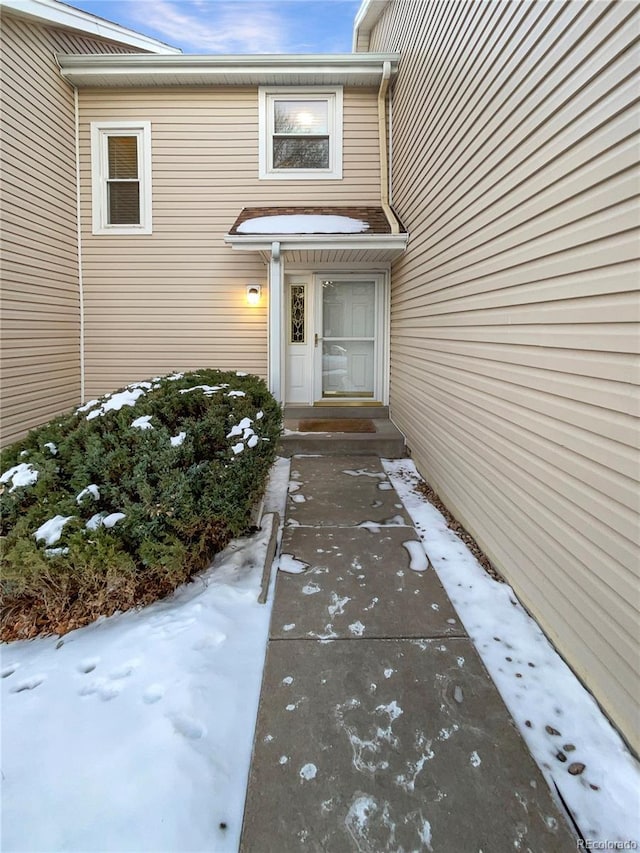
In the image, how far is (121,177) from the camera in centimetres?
673

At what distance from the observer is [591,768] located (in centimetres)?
163

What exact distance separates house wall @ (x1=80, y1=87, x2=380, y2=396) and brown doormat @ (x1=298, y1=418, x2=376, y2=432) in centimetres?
123

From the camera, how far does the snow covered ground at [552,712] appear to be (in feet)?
4.94

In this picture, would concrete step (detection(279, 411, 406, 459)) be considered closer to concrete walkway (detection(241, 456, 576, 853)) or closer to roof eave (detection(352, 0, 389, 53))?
concrete walkway (detection(241, 456, 576, 853))

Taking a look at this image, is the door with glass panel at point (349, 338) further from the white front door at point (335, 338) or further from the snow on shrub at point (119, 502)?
the snow on shrub at point (119, 502)

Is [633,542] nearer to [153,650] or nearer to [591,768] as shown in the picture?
[591,768]

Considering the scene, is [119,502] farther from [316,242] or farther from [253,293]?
[253,293]

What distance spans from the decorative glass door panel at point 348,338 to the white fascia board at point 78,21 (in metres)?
4.51

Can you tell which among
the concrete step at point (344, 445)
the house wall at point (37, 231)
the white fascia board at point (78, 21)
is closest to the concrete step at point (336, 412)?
the concrete step at point (344, 445)

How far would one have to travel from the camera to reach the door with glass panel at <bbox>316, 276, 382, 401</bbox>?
705cm

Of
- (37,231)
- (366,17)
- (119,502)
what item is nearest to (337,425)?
(119,502)

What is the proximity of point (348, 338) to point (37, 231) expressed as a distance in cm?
433

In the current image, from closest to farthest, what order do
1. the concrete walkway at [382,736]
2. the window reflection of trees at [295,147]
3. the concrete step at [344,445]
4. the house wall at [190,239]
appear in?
the concrete walkway at [382,736]
the concrete step at [344,445]
the house wall at [190,239]
the window reflection of trees at [295,147]

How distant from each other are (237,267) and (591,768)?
658 centimetres
